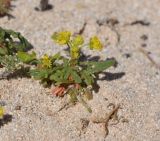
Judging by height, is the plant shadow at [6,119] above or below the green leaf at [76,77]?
below

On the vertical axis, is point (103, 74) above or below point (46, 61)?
below

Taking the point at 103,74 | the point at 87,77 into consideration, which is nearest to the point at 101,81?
the point at 103,74

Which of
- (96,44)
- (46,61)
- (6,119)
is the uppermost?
(96,44)

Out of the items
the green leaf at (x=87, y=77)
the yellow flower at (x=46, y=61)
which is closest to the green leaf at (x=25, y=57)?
the yellow flower at (x=46, y=61)

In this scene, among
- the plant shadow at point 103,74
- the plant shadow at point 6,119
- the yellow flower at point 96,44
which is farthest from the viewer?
the plant shadow at point 103,74

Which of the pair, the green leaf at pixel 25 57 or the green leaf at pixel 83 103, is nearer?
the green leaf at pixel 83 103

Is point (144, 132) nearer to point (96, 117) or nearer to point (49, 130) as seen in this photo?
point (96, 117)

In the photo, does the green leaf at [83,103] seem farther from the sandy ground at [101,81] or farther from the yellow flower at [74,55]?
the yellow flower at [74,55]

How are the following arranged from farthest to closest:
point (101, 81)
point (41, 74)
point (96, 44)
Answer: point (101, 81)
point (96, 44)
point (41, 74)

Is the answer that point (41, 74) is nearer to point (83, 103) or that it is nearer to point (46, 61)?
point (46, 61)
